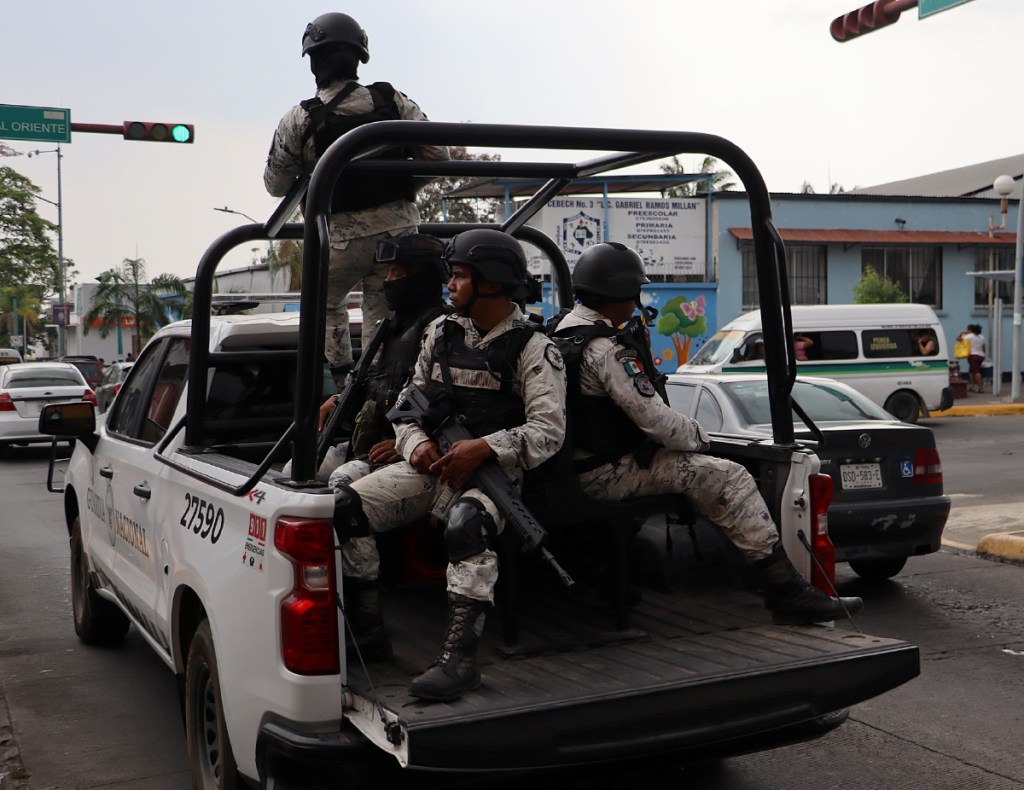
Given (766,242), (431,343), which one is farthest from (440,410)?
(766,242)

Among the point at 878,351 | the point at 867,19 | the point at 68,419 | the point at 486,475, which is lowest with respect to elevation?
the point at 486,475

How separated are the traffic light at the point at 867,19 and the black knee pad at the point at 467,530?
12441mm

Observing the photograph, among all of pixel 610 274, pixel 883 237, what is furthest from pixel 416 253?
pixel 883 237

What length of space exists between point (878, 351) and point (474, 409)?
17.1 metres

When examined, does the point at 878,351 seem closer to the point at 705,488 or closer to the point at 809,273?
the point at 809,273

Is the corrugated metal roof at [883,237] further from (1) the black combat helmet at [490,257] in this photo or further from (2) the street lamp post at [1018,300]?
(1) the black combat helmet at [490,257]

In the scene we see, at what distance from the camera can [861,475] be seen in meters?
7.45

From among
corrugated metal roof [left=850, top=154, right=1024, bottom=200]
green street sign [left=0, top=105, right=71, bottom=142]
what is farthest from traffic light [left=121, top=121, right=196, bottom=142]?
corrugated metal roof [left=850, top=154, right=1024, bottom=200]

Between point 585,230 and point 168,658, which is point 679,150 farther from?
point 585,230

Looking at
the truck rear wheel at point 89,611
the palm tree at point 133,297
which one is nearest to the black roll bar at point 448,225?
the truck rear wheel at point 89,611

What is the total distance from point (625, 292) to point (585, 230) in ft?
74.8

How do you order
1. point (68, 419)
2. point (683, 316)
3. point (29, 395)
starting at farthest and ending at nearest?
point (683, 316) → point (29, 395) → point (68, 419)

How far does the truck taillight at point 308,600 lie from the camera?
320 centimetres

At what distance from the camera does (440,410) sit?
3.89 m
